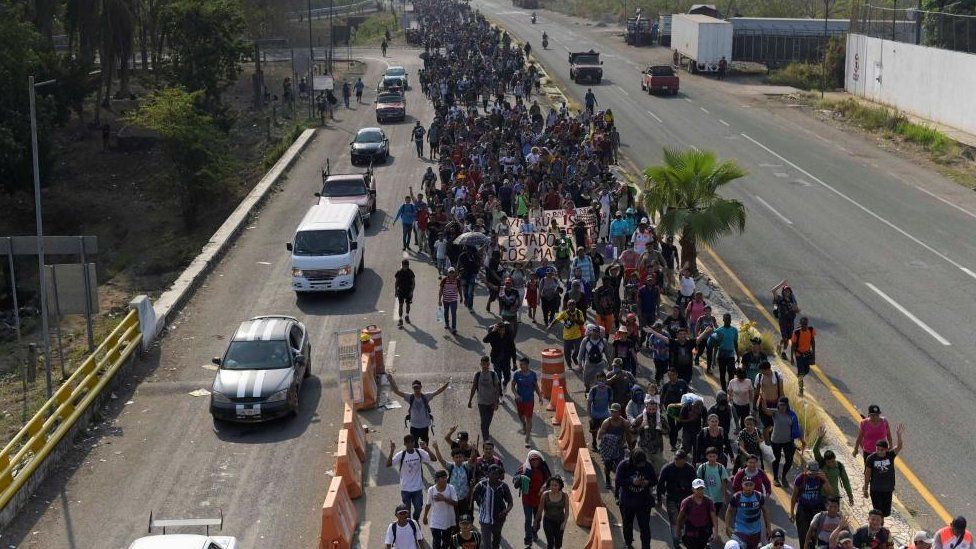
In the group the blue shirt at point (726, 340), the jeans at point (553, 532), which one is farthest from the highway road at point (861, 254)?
the jeans at point (553, 532)

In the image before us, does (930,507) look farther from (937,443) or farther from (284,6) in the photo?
(284,6)

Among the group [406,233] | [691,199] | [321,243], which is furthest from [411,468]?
[406,233]

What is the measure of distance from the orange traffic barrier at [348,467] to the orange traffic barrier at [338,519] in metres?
0.43

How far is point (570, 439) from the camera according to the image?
60.5 ft

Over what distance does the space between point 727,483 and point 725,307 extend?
12.8 metres

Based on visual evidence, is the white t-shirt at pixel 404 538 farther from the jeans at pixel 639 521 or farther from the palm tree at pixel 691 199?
the palm tree at pixel 691 199

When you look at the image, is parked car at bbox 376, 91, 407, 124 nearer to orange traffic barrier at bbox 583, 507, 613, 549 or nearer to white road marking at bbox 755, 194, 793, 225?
white road marking at bbox 755, 194, 793, 225

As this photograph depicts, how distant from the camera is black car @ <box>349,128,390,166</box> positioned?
47.4 m

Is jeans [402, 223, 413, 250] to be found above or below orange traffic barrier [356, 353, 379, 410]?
above

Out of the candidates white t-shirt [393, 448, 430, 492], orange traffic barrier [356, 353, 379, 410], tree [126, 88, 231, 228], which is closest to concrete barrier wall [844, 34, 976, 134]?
tree [126, 88, 231, 228]

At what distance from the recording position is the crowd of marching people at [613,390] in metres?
14.5

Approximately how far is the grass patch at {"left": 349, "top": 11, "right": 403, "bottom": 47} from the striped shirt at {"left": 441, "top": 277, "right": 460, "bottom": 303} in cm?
9093

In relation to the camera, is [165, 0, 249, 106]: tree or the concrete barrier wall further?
[165, 0, 249, 106]: tree

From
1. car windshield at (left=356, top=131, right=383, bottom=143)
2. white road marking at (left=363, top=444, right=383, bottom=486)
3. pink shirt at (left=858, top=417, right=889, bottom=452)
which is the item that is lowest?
white road marking at (left=363, top=444, right=383, bottom=486)
